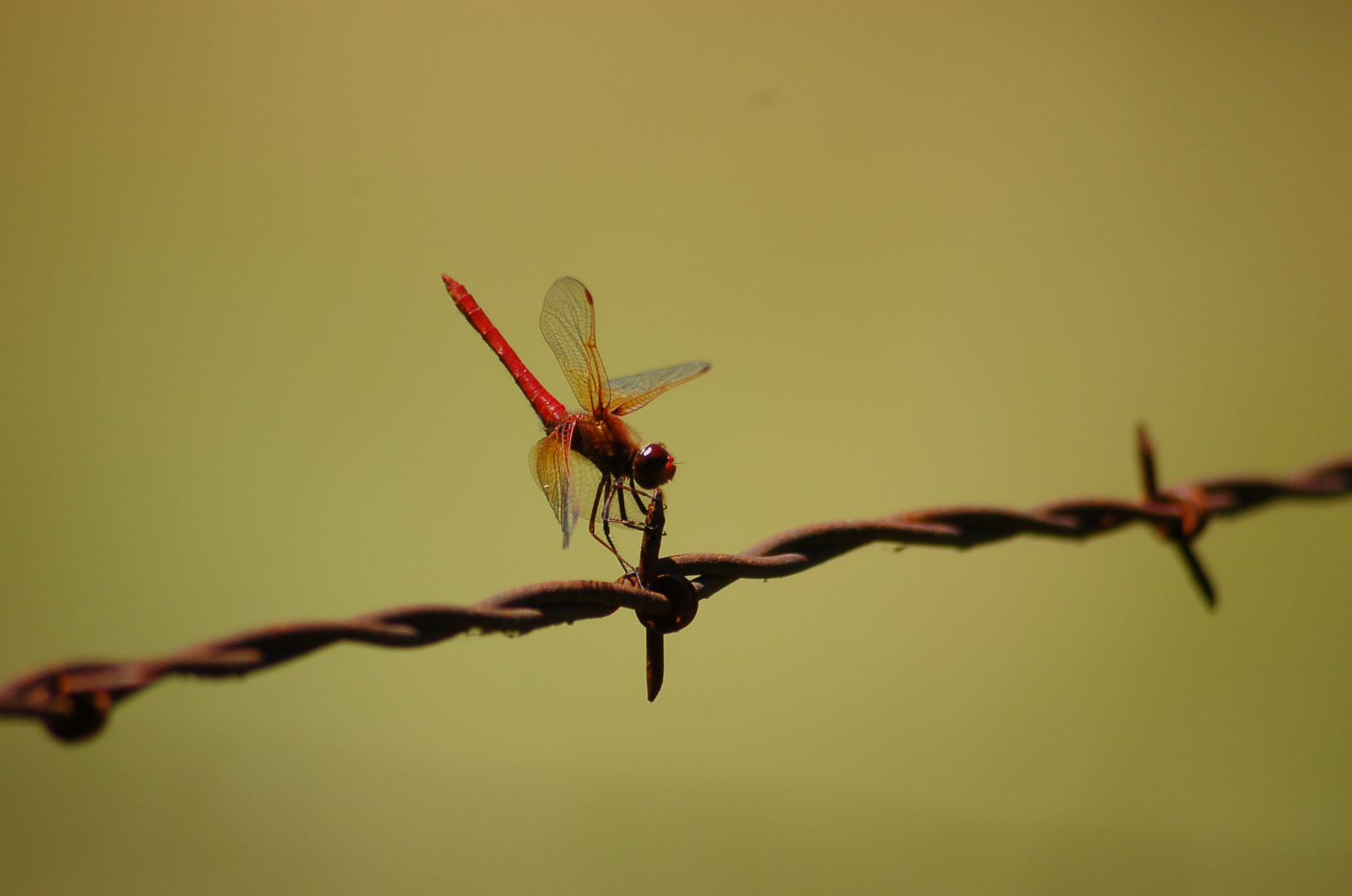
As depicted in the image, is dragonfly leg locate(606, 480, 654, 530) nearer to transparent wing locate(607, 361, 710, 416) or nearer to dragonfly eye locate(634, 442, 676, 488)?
dragonfly eye locate(634, 442, 676, 488)

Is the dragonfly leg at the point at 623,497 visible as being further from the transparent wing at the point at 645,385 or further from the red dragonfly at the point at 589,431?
the transparent wing at the point at 645,385

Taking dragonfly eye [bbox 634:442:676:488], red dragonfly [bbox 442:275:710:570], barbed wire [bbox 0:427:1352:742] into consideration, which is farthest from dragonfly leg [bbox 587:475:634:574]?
barbed wire [bbox 0:427:1352:742]

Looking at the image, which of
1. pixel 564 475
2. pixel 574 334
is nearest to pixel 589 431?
pixel 564 475

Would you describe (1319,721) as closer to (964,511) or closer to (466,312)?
(964,511)

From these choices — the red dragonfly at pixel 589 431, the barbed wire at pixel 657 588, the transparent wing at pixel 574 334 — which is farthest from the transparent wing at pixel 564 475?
the barbed wire at pixel 657 588

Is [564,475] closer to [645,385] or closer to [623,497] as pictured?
[623,497]

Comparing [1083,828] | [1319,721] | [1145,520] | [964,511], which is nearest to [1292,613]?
[1319,721]
